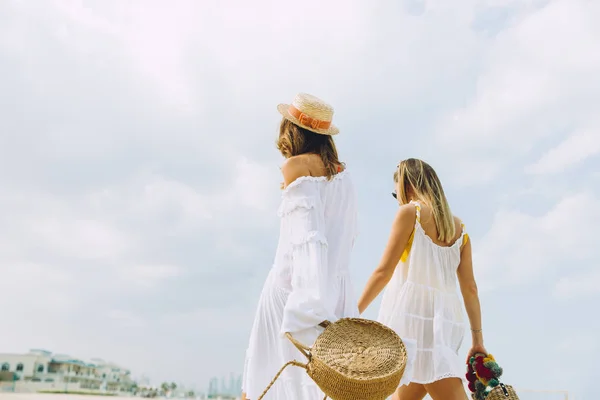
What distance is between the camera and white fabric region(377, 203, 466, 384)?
3.05m

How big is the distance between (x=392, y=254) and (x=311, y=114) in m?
0.97

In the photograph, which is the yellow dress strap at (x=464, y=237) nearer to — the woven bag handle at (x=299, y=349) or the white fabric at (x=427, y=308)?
the white fabric at (x=427, y=308)

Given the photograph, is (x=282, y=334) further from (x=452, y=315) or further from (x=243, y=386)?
(x=452, y=315)

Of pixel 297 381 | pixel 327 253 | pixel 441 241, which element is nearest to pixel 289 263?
pixel 327 253

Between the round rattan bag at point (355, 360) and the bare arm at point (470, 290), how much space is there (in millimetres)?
1401

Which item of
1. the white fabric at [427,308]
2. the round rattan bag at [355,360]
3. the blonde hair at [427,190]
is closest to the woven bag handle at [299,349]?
the round rattan bag at [355,360]

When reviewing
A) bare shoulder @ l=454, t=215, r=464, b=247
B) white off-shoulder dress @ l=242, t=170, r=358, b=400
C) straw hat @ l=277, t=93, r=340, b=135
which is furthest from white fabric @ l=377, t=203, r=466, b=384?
straw hat @ l=277, t=93, r=340, b=135

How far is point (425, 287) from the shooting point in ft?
10.4

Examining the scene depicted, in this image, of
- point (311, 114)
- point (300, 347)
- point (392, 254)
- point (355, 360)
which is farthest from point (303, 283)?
point (392, 254)

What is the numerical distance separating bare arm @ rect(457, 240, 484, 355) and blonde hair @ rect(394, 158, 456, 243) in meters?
0.21

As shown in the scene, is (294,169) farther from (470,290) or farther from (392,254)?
(470,290)

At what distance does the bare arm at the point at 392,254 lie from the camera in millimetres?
3045

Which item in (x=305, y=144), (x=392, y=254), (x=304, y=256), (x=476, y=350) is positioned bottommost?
(x=476, y=350)

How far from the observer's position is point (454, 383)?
Answer: 9.87ft
